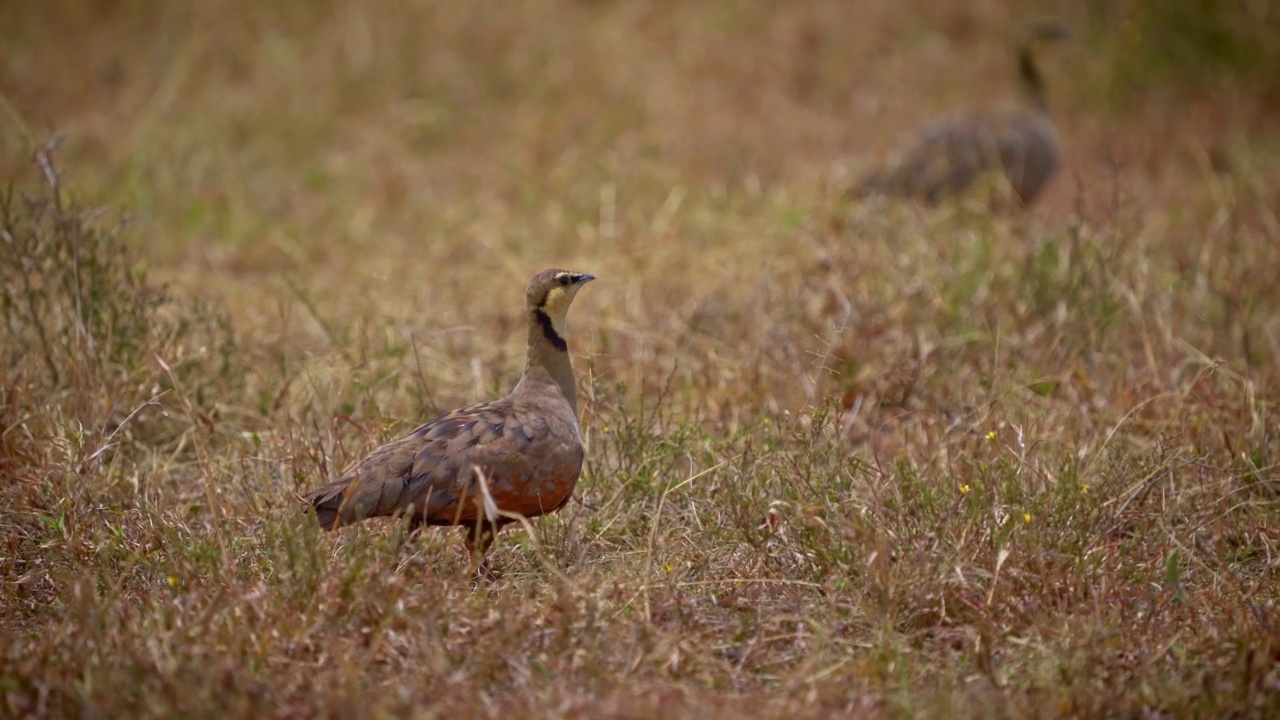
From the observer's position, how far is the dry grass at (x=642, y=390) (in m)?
4.07

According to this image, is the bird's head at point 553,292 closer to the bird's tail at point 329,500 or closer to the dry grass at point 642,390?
the dry grass at point 642,390

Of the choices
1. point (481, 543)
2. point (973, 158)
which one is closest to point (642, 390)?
point (481, 543)

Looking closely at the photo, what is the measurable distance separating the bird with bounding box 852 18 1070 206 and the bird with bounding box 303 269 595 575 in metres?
4.96

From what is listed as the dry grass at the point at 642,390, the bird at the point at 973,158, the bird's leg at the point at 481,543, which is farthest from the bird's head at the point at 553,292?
the bird at the point at 973,158

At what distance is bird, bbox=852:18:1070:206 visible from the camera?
9.59 metres

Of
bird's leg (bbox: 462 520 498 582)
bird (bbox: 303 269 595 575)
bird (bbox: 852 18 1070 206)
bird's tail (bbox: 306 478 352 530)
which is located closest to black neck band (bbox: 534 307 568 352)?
bird (bbox: 303 269 595 575)

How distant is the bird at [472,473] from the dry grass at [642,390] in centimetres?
17

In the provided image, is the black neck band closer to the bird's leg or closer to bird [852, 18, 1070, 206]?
the bird's leg

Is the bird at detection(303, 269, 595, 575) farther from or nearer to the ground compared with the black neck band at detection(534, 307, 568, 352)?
nearer to the ground

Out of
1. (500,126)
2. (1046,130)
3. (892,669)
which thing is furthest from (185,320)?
(1046,130)

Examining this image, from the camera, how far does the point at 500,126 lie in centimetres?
1155

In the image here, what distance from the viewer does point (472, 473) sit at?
15.1 ft

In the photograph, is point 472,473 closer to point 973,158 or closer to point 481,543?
point 481,543

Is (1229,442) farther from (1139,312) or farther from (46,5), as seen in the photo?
(46,5)
